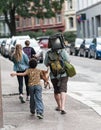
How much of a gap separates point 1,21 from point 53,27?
58.0ft

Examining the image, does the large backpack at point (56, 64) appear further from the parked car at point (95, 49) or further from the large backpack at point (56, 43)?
the parked car at point (95, 49)

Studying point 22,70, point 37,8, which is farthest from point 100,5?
point 22,70

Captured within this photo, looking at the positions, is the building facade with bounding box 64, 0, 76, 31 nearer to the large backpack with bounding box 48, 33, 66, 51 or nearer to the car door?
the car door

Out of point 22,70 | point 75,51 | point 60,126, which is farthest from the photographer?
point 75,51

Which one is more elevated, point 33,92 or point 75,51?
point 33,92

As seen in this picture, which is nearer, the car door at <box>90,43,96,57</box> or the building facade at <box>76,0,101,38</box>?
the car door at <box>90,43,96,57</box>

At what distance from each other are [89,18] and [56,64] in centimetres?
5606

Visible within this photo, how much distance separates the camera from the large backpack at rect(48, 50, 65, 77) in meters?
12.2

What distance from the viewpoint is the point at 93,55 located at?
4166 centimetres

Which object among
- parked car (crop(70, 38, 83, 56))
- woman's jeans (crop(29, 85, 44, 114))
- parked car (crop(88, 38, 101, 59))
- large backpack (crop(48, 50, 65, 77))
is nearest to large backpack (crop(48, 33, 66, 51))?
large backpack (crop(48, 50, 65, 77))

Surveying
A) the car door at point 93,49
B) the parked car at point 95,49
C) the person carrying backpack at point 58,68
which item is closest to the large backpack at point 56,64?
the person carrying backpack at point 58,68

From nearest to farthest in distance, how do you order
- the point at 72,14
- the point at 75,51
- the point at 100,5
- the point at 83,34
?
the point at 75,51 → the point at 100,5 → the point at 83,34 → the point at 72,14

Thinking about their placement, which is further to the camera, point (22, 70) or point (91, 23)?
point (91, 23)

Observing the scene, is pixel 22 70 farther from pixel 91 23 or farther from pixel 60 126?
pixel 91 23
